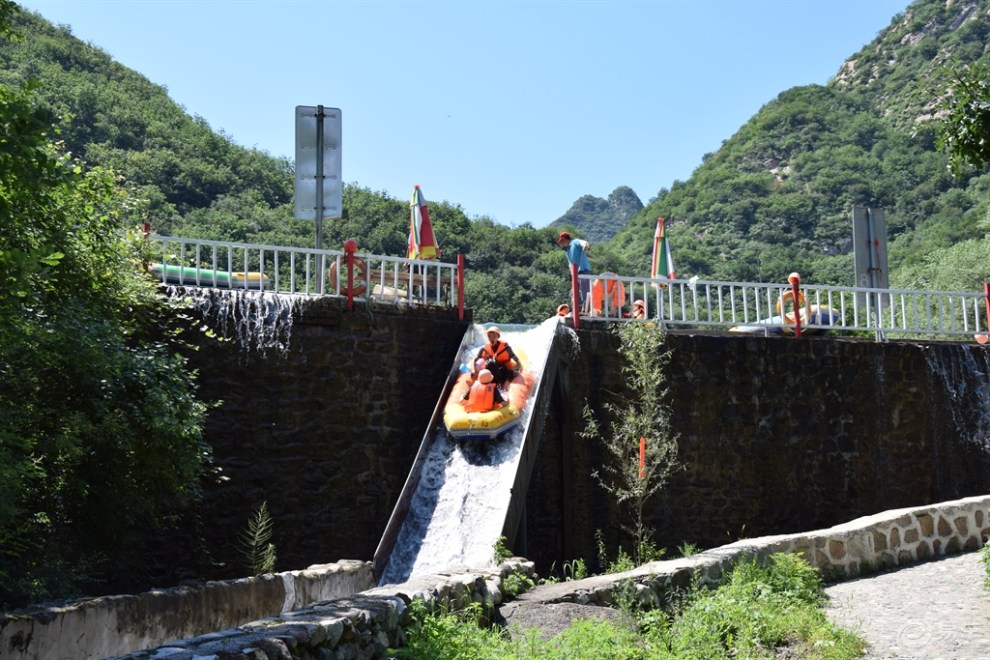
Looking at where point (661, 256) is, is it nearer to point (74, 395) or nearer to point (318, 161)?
point (318, 161)

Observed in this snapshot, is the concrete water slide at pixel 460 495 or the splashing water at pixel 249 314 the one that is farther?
the splashing water at pixel 249 314

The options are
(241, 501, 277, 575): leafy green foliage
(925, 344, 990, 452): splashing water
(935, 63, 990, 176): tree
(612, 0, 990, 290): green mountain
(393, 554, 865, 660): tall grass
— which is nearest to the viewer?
(935, 63, 990, 176): tree

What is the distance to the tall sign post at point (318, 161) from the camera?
14.6m

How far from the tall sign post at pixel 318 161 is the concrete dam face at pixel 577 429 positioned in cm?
155

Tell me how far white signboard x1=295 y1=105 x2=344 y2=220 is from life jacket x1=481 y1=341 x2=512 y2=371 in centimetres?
264

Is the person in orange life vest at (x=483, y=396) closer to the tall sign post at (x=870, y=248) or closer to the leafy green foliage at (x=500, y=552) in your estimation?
the leafy green foliage at (x=500, y=552)

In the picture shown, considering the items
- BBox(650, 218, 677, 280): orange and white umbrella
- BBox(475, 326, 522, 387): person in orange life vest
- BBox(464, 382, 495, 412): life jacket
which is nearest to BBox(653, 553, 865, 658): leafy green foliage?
BBox(464, 382, 495, 412): life jacket

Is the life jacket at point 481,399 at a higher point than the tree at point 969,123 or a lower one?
lower

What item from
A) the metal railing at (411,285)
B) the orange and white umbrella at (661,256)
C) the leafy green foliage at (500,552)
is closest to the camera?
the leafy green foliage at (500,552)

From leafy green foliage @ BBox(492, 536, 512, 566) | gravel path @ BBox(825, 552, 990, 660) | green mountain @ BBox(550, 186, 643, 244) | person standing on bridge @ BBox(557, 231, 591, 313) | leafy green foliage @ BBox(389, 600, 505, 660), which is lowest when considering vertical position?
gravel path @ BBox(825, 552, 990, 660)

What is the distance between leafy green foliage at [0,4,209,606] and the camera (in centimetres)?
870

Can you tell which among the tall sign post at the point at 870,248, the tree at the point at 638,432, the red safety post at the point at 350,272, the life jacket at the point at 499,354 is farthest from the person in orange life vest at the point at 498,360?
the tall sign post at the point at 870,248

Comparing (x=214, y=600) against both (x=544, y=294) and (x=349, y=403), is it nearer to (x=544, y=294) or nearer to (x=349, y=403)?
(x=349, y=403)

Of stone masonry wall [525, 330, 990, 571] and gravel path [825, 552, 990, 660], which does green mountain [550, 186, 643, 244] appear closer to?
stone masonry wall [525, 330, 990, 571]
